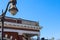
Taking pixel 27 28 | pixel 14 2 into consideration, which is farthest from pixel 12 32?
pixel 14 2

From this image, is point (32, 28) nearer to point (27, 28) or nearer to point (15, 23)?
point (27, 28)

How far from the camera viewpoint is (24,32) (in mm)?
23891

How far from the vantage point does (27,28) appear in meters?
24.2

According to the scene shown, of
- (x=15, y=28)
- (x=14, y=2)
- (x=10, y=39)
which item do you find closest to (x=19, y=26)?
(x=15, y=28)

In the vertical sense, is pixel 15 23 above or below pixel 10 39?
above

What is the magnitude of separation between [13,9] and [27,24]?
16246 millimetres

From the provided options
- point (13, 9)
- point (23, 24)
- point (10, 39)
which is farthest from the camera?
point (23, 24)

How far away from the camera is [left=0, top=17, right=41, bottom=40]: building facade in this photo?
22.2 metres

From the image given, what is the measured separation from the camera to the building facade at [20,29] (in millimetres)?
22172

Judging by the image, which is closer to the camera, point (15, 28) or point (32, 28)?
point (15, 28)

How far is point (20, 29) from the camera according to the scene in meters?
23.5

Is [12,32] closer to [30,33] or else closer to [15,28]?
[15,28]

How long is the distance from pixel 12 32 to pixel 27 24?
245 cm

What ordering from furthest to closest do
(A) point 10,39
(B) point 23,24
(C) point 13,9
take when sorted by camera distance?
1. (B) point 23,24
2. (A) point 10,39
3. (C) point 13,9
